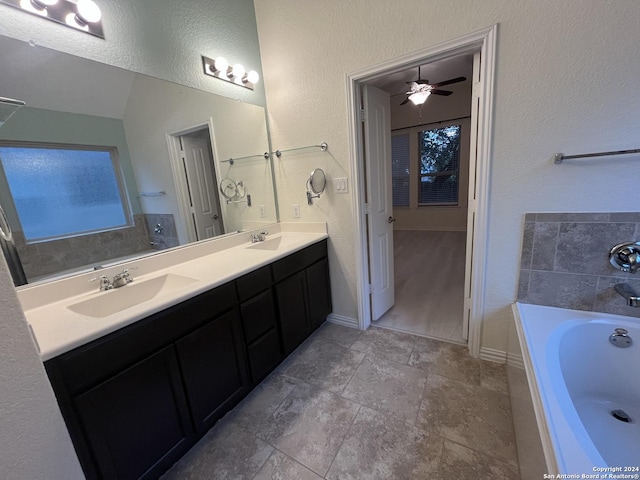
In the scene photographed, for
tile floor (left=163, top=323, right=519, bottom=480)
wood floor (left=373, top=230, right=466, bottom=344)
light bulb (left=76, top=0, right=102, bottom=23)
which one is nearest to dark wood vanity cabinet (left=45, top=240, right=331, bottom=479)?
tile floor (left=163, top=323, right=519, bottom=480)

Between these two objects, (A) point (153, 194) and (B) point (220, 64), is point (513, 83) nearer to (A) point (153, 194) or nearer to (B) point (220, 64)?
(B) point (220, 64)

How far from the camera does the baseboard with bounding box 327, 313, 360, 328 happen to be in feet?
7.64

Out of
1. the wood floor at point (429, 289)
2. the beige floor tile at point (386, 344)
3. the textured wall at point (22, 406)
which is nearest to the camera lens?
the textured wall at point (22, 406)

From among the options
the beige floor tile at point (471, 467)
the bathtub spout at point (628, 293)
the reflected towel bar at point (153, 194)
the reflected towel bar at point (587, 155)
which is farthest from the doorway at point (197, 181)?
the bathtub spout at point (628, 293)

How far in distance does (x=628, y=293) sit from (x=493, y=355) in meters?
0.79

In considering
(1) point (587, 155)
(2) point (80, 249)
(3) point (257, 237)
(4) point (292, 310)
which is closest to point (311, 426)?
(4) point (292, 310)

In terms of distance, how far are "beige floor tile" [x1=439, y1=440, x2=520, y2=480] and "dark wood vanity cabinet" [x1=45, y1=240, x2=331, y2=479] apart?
106 centimetres

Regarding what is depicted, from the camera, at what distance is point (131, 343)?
103 cm

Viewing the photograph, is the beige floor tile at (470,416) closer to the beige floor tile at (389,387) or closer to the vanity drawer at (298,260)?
the beige floor tile at (389,387)

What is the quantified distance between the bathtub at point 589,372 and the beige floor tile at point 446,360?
0.47 m

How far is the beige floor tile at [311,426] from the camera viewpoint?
1.28 m

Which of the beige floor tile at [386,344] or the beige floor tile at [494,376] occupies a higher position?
the beige floor tile at [386,344]

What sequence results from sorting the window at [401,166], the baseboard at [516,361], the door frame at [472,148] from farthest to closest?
the window at [401,166]
the door frame at [472,148]
the baseboard at [516,361]

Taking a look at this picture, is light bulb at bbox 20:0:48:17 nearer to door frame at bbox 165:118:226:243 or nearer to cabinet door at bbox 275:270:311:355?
door frame at bbox 165:118:226:243
